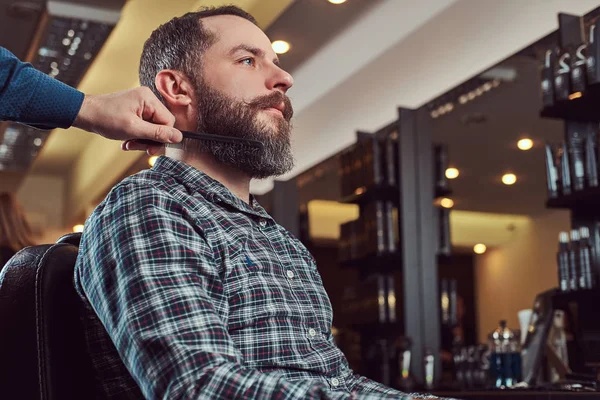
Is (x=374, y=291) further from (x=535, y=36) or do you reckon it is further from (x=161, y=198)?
(x=161, y=198)

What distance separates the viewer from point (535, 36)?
13.6 feet

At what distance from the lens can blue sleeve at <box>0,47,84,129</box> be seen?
1.08m

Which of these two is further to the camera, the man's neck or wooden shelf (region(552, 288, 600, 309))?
wooden shelf (region(552, 288, 600, 309))

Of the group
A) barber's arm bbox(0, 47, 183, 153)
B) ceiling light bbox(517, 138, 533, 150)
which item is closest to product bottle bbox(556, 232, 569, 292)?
ceiling light bbox(517, 138, 533, 150)

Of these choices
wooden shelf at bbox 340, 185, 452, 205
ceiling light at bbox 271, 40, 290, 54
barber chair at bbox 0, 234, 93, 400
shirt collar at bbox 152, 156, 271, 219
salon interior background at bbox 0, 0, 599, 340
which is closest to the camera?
barber chair at bbox 0, 234, 93, 400

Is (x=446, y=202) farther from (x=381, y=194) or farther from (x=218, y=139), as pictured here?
(x=218, y=139)

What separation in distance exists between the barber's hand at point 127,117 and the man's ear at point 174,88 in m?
0.45

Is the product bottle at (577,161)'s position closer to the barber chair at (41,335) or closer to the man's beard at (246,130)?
the man's beard at (246,130)

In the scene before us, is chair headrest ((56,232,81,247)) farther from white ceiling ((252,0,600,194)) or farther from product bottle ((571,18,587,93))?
white ceiling ((252,0,600,194))

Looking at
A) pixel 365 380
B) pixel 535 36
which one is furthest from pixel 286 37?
pixel 365 380

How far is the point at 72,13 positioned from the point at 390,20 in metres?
2.07

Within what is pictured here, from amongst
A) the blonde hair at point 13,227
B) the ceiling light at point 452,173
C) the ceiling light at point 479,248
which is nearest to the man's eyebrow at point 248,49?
the blonde hair at point 13,227

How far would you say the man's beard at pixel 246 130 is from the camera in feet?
5.12

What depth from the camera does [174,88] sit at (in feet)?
5.52
